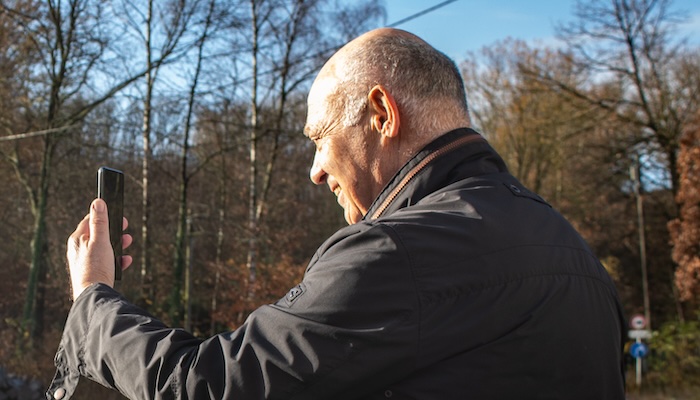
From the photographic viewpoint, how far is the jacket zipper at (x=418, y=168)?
1.52 meters

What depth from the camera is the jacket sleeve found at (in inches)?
49.2

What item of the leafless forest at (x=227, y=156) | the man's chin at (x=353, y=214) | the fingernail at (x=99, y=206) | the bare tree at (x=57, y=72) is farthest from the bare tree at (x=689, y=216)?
the fingernail at (x=99, y=206)

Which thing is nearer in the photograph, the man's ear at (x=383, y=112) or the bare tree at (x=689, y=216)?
the man's ear at (x=383, y=112)

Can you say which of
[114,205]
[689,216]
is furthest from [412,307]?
[689,216]

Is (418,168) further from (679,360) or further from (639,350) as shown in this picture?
(679,360)

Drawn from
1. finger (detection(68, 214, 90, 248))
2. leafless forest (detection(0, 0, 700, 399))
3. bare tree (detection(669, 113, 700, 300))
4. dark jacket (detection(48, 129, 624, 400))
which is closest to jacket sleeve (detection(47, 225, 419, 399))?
dark jacket (detection(48, 129, 624, 400))

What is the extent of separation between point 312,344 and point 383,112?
539 mm

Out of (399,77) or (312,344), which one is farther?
(399,77)

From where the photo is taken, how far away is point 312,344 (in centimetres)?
126

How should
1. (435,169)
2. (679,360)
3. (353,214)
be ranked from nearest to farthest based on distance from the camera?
1. (435,169)
2. (353,214)
3. (679,360)

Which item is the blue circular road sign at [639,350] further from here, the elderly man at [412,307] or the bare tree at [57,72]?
the elderly man at [412,307]

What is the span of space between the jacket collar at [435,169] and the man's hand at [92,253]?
0.58m

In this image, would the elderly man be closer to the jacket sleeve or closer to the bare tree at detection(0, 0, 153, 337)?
the jacket sleeve

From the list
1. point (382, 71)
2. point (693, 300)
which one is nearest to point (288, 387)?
point (382, 71)
